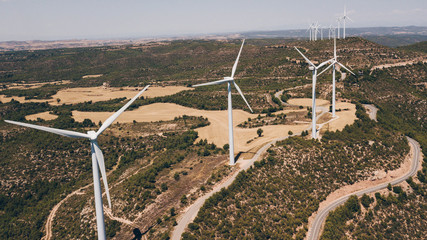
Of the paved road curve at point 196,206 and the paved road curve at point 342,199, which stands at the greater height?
the paved road curve at point 196,206

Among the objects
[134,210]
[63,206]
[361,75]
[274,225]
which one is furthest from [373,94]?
[63,206]

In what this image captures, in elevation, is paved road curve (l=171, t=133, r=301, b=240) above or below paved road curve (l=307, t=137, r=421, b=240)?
above

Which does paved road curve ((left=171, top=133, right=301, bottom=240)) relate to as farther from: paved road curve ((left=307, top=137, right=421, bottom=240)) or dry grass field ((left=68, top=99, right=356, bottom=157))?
paved road curve ((left=307, top=137, right=421, bottom=240))

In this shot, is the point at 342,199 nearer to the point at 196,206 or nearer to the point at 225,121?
the point at 196,206

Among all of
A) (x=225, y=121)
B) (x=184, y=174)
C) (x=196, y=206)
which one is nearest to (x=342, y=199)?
(x=196, y=206)

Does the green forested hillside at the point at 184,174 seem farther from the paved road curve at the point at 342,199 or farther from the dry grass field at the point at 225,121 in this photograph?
Answer: the dry grass field at the point at 225,121

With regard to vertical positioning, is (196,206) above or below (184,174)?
above

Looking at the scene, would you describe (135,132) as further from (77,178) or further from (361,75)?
(361,75)

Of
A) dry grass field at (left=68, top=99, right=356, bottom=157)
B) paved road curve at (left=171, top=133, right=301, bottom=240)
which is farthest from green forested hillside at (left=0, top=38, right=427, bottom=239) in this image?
dry grass field at (left=68, top=99, right=356, bottom=157)

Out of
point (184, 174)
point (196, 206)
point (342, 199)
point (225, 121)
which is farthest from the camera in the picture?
point (225, 121)

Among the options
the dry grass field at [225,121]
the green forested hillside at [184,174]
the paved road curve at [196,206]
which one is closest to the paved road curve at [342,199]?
the green forested hillside at [184,174]

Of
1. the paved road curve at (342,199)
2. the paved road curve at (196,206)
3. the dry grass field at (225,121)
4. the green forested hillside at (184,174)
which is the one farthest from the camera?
the dry grass field at (225,121)

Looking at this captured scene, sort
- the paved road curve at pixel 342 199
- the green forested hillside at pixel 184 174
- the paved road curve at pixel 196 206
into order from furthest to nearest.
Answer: the paved road curve at pixel 342 199 → the green forested hillside at pixel 184 174 → the paved road curve at pixel 196 206
